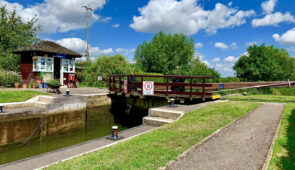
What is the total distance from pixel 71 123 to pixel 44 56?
12.3 m

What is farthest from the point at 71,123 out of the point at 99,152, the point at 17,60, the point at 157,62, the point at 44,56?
the point at 157,62

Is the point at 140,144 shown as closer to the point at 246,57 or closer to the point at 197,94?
the point at 197,94

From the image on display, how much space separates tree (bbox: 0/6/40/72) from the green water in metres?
18.7

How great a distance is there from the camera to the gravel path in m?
4.62

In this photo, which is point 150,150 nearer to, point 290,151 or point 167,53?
point 290,151

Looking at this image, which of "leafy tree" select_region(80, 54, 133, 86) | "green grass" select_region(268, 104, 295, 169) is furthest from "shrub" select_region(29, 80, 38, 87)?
"green grass" select_region(268, 104, 295, 169)

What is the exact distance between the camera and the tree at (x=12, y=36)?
27234 millimetres

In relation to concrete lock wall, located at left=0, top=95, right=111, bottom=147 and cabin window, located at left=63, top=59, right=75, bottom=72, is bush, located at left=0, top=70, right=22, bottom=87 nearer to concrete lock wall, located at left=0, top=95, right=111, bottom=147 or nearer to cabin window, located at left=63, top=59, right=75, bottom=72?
cabin window, located at left=63, top=59, right=75, bottom=72

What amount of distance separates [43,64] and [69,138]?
43.6 feet

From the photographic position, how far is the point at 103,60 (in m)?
28.2

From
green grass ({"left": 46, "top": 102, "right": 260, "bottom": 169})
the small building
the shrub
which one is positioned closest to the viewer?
green grass ({"left": 46, "top": 102, "right": 260, "bottom": 169})

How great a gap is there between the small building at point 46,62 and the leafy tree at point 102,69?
11.7 ft

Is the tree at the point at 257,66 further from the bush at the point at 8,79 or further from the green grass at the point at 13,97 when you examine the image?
the green grass at the point at 13,97

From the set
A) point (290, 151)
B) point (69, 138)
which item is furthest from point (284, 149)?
point (69, 138)
